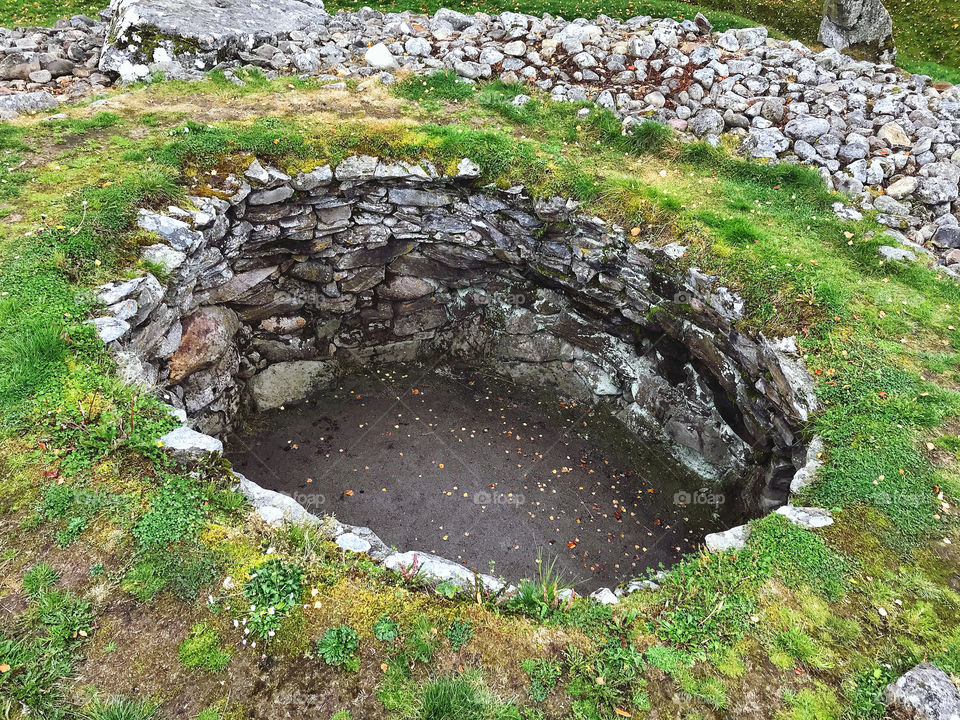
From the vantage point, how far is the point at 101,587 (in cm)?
656

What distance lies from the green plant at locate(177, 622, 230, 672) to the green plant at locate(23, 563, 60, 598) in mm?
1805

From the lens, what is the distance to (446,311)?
17828 mm

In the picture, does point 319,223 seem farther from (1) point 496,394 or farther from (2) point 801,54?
(2) point 801,54

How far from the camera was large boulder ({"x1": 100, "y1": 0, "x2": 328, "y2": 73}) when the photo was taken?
16312 mm

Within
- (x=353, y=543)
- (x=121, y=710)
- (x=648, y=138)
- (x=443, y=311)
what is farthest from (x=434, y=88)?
(x=121, y=710)

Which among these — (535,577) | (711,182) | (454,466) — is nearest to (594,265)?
(711,182)

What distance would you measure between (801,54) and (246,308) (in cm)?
1858

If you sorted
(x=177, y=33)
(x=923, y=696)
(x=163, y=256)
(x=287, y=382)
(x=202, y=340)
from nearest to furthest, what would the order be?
(x=923, y=696) → (x=163, y=256) → (x=202, y=340) → (x=177, y=33) → (x=287, y=382)

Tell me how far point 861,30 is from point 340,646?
24213mm

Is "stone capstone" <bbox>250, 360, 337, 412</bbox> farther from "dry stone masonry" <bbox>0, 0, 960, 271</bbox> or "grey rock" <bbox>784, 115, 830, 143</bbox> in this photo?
"grey rock" <bbox>784, 115, 830, 143</bbox>

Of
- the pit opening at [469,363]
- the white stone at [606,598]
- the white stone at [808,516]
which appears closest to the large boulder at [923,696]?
the white stone at [808,516]

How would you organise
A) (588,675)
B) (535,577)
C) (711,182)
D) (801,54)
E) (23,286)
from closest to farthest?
(588,675) < (23,286) < (535,577) < (711,182) < (801,54)

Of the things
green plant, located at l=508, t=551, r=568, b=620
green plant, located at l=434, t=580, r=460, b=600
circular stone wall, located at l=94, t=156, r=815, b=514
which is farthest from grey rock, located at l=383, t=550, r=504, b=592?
circular stone wall, located at l=94, t=156, r=815, b=514

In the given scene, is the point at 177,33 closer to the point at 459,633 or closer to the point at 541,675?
the point at 459,633
